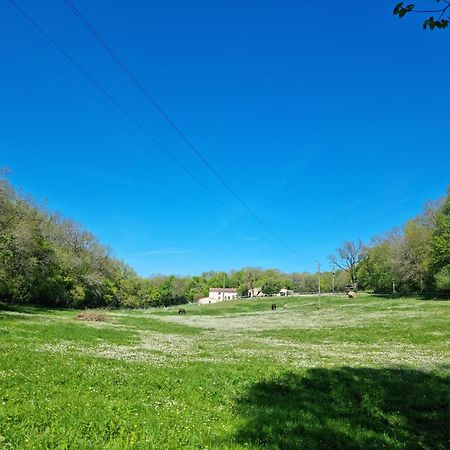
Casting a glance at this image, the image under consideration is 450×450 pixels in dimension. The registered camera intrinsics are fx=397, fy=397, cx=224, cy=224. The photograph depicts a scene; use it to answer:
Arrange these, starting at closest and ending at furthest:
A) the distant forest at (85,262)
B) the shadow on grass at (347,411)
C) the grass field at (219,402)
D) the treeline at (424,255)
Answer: the grass field at (219,402), the shadow on grass at (347,411), the distant forest at (85,262), the treeline at (424,255)

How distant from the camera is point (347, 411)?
467 inches

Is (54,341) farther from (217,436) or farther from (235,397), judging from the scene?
(217,436)

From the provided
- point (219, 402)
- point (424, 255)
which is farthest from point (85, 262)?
point (219, 402)

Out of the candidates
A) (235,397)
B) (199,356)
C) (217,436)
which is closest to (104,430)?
(217,436)

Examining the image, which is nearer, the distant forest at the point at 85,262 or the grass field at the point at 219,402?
the grass field at the point at 219,402

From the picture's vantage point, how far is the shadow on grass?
31.5 ft

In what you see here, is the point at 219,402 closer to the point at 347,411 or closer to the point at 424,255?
the point at 347,411

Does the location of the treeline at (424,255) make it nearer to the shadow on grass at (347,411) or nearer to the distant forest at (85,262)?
the distant forest at (85,262)

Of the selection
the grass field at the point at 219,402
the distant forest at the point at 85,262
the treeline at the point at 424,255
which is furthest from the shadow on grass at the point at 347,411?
the treeline at the point at 424,255

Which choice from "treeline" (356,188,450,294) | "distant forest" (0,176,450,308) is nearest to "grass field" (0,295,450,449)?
"distant forest" (0,176,450,308)

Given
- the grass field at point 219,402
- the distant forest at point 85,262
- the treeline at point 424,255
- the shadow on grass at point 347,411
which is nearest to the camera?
the grass field at point 219,402

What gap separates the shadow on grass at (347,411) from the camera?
960 centimetres

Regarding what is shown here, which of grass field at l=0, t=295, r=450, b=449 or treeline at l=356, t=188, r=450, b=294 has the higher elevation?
treeline at l=356, t=188, r=450, b=294

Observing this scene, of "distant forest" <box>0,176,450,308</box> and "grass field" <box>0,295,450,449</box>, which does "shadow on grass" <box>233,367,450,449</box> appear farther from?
"distant forest" <box>0,176,450,308</box>
